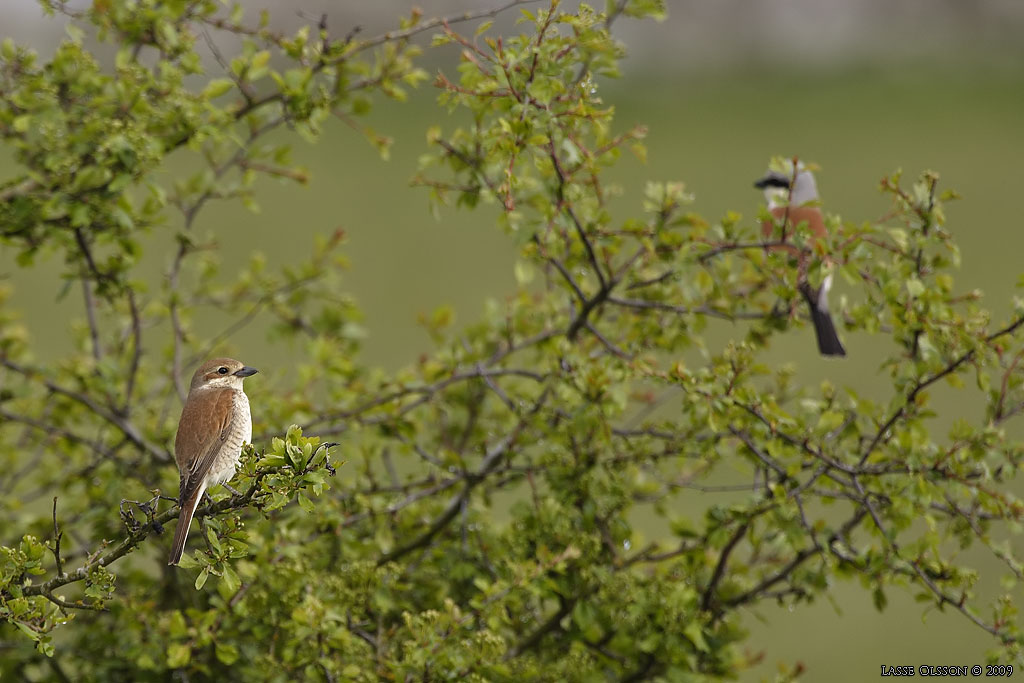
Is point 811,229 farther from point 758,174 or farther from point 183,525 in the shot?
point 758,174

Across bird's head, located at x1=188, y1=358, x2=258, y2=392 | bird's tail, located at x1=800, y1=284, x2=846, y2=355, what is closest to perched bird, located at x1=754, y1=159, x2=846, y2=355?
bird's tail, located at x1=800, y1=284, x2=846, y2=355

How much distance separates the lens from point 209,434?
3.44m

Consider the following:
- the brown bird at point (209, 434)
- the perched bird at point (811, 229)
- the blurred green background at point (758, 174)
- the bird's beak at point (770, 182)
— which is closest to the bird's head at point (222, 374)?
the brown bird at point (209, 434)

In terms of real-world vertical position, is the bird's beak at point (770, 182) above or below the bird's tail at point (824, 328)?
above

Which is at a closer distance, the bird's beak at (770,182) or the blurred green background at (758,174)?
the bird's beak at (770,182)

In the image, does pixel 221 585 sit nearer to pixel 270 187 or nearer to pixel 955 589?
pixel 955 589

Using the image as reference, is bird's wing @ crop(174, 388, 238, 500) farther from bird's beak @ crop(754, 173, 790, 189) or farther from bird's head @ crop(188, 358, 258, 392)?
bird's beak @ crop(754, 173, 790, 189)

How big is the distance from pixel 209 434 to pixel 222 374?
1.37ft

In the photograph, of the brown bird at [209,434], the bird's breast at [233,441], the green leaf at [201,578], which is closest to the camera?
the green leaf at [201,578]

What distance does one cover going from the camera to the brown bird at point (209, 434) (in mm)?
3199

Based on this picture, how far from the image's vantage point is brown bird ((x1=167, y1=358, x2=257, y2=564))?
3199mm

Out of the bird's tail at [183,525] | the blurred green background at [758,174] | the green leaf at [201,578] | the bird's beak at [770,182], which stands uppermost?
the blurred green background at [758,174]

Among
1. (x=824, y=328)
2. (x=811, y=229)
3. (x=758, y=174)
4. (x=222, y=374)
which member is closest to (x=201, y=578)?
(x=222, y=374)

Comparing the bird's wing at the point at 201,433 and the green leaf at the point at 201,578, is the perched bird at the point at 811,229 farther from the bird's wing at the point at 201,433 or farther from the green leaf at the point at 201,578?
the green leaf at the point at 201,578
